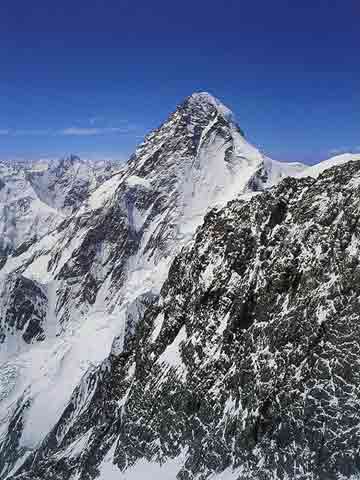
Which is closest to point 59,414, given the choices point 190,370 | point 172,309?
point 172,309

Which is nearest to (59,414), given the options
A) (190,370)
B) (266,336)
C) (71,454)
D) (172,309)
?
(71,454)

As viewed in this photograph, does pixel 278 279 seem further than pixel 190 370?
No

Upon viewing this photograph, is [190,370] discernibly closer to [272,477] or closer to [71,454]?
[272,477]

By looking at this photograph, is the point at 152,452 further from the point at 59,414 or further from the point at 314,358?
the point at 59,414

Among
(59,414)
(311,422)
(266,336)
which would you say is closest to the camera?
(311,422)

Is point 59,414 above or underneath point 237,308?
underneath

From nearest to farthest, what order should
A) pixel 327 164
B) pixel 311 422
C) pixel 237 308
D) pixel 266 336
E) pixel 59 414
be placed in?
pixel 311 422
pixel 266 336
pixel 237 308
pixel 327 164
pixel 59 414

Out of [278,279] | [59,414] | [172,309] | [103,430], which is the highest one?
[278,279]
